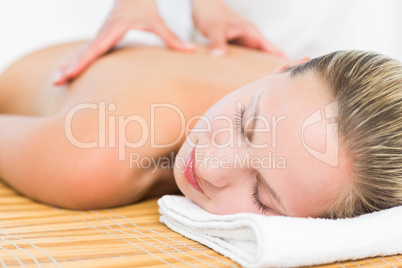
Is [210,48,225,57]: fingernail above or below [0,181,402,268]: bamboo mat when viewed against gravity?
above

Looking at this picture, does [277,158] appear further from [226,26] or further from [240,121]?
[226,26]

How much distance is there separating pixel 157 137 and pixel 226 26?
0.79 meters

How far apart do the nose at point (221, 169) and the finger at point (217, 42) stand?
2.26 feet

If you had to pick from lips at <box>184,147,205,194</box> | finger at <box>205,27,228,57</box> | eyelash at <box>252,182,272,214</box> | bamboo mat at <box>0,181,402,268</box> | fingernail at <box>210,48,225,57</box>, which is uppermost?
finger at <box>205,27,228,57</box>

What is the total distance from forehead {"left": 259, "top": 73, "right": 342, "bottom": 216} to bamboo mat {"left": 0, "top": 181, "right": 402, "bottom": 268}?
135mm

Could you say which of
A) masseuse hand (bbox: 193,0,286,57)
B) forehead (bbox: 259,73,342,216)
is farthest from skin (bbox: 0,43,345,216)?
masseuse hand (bbox: 193,0,286,57)

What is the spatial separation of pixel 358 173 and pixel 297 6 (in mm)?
1450

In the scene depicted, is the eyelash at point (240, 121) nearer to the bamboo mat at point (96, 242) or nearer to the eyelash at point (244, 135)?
the eyelash at point (244, 135)

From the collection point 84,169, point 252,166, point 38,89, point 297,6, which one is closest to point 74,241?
point 84,169

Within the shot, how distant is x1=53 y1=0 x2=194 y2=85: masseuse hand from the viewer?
5.28ft

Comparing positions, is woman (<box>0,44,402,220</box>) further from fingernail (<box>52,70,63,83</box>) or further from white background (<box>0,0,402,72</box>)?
white background (<box>0,0,402,72</box>)

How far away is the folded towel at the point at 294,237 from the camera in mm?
858

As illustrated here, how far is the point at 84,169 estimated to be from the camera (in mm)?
1224

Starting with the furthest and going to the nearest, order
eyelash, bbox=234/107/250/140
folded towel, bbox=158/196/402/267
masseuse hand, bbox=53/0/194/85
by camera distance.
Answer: masseuse hand, bbox=53/0/194/85
eyelash, bbox=234/107/250/140
folded towel, bbox=158/196/402/267
